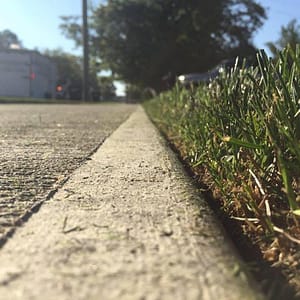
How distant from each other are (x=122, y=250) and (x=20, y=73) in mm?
51897

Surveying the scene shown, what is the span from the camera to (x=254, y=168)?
2.35m

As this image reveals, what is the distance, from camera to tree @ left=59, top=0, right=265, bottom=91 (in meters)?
32.0

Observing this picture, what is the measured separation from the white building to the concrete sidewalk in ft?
159

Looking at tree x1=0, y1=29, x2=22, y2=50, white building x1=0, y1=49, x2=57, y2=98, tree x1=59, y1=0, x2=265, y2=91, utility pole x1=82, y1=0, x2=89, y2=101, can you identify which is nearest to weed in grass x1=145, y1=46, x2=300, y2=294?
tree x1=59, y1=0, x2=265, y2=91

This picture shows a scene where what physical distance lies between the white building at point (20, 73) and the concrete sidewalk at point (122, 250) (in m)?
48.5

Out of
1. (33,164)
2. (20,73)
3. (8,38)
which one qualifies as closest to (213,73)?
(33,164)

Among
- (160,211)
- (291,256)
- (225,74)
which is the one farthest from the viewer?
(225,74)

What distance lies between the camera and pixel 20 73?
51.3 meters

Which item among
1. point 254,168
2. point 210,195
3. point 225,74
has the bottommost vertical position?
point 210,195

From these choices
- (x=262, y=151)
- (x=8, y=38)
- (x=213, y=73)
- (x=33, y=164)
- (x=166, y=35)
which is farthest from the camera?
(x=8, y=38)

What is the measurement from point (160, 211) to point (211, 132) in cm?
109

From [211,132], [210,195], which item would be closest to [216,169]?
[210,195]

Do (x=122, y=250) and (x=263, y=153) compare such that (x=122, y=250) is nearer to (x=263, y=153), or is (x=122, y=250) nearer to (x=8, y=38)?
(x=263, y=153)

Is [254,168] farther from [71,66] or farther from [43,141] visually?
[71,66]
